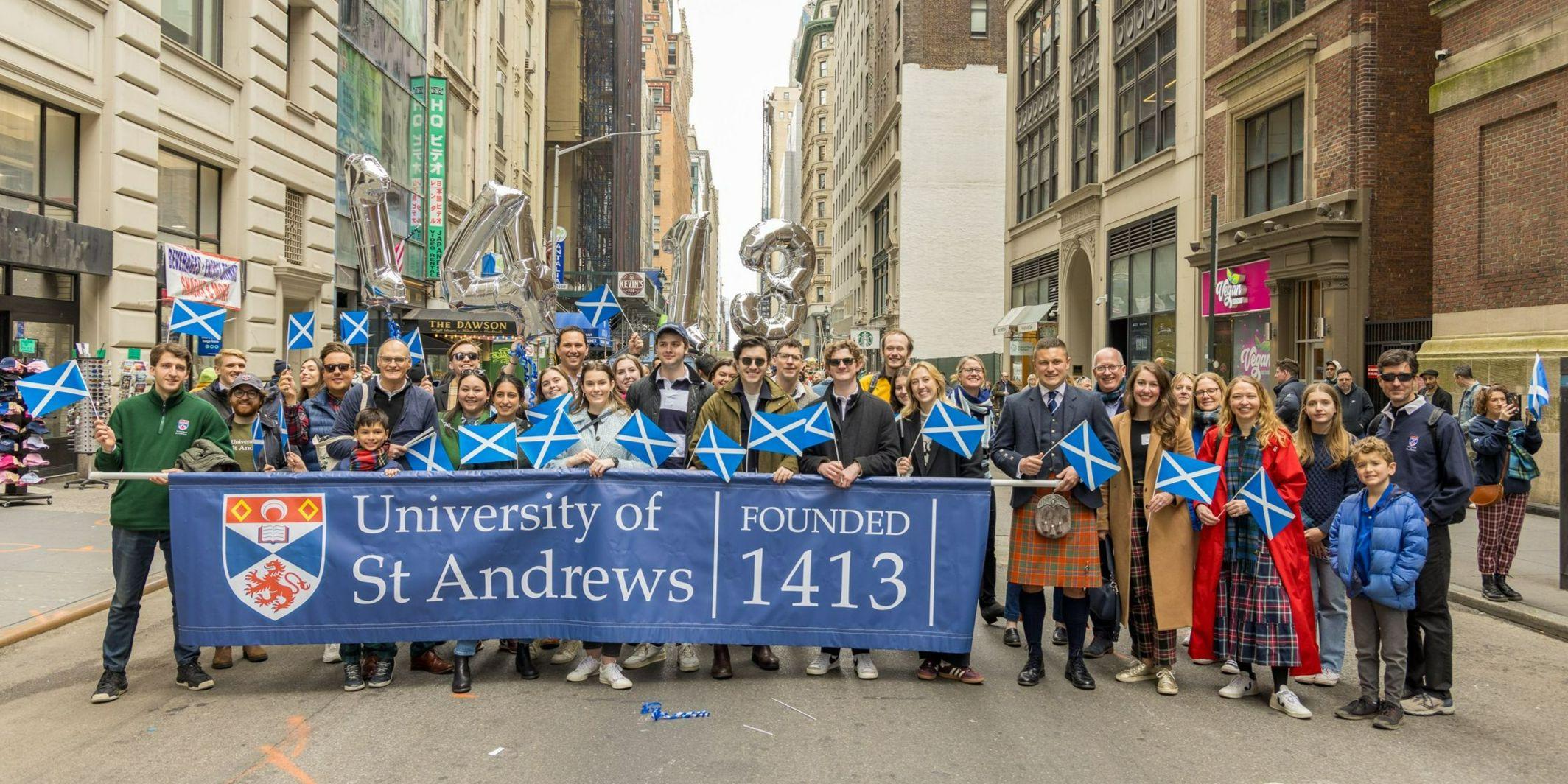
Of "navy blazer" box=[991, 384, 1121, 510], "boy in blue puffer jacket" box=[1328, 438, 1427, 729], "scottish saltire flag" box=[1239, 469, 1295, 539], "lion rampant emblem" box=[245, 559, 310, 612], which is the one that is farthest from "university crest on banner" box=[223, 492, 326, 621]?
"boy in blue puffer jacket" box=[1328, 438, 1427, 729]

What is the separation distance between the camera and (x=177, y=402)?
648cm

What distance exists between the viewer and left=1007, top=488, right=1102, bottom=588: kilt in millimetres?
6398

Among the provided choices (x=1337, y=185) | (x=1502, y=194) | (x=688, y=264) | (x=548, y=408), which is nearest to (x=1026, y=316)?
(x=1337, y=185)

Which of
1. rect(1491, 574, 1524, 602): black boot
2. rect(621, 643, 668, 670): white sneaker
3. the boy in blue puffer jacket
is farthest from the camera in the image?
rect(1491, 574, 1524, 602): black boot

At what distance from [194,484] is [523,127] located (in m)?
39.0

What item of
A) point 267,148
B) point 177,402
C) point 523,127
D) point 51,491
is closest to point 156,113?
point 267,148

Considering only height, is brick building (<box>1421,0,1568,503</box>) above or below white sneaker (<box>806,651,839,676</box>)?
above

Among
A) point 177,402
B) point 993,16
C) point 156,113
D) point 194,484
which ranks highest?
point 993,16

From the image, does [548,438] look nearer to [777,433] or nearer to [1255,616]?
[777,433]

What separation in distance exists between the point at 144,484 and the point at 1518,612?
9.76 m

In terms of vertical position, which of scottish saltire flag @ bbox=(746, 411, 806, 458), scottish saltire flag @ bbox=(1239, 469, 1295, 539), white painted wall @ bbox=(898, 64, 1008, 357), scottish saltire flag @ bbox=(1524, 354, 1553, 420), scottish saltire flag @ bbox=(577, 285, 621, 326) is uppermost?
white painted wall @ bbox=(898, 64, 1008, 357)

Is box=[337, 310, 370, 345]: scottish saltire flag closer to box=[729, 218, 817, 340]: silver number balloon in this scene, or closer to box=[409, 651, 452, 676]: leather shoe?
box=[729, 218, 817, 340]: silver number balloon

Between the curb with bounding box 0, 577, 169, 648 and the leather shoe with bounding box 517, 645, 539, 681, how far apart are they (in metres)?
2.41

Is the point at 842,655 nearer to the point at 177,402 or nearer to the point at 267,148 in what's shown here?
the point at 177,402
